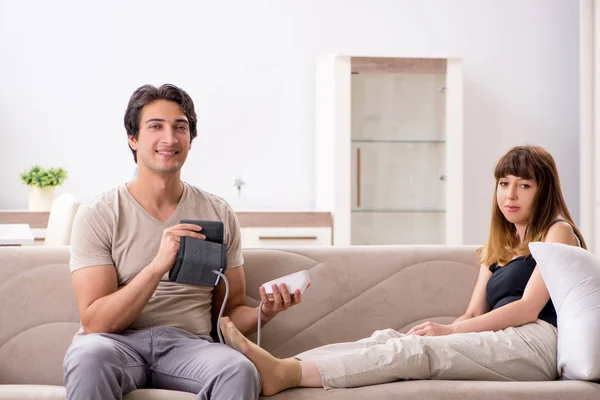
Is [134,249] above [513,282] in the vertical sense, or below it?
above

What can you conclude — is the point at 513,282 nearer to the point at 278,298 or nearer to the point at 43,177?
the point at 278,298

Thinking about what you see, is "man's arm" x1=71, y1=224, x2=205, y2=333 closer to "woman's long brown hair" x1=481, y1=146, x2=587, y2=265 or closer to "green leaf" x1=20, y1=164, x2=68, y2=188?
"woman's long brown hair" x1=481, y1=146, x2=587, y2=265

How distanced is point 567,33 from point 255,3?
6.65 feet

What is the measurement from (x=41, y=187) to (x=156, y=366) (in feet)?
8.95

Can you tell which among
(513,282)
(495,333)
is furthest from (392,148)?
(495,333)

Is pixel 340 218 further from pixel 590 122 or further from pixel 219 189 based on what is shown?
pixel 590 122

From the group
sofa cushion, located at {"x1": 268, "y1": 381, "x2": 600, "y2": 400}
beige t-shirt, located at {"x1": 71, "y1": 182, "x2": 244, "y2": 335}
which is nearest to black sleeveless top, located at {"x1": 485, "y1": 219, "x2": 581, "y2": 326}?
sofa cushion, located at {"x1": 268, "y1": 381, "x2": 600, "y2": 400}

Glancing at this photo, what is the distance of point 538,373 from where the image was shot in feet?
6.95

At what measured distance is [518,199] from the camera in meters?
2.40

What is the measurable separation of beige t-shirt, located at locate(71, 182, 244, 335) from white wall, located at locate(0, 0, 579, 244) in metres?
2.71

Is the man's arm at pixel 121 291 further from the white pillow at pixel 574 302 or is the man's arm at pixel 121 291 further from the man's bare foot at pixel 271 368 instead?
the white pillow at pixel 574 302

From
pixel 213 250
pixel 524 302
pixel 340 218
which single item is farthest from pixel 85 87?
pixel 524 302

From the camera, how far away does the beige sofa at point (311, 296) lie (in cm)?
229

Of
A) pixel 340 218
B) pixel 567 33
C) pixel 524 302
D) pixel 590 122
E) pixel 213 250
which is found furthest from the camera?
pixel 567 33
